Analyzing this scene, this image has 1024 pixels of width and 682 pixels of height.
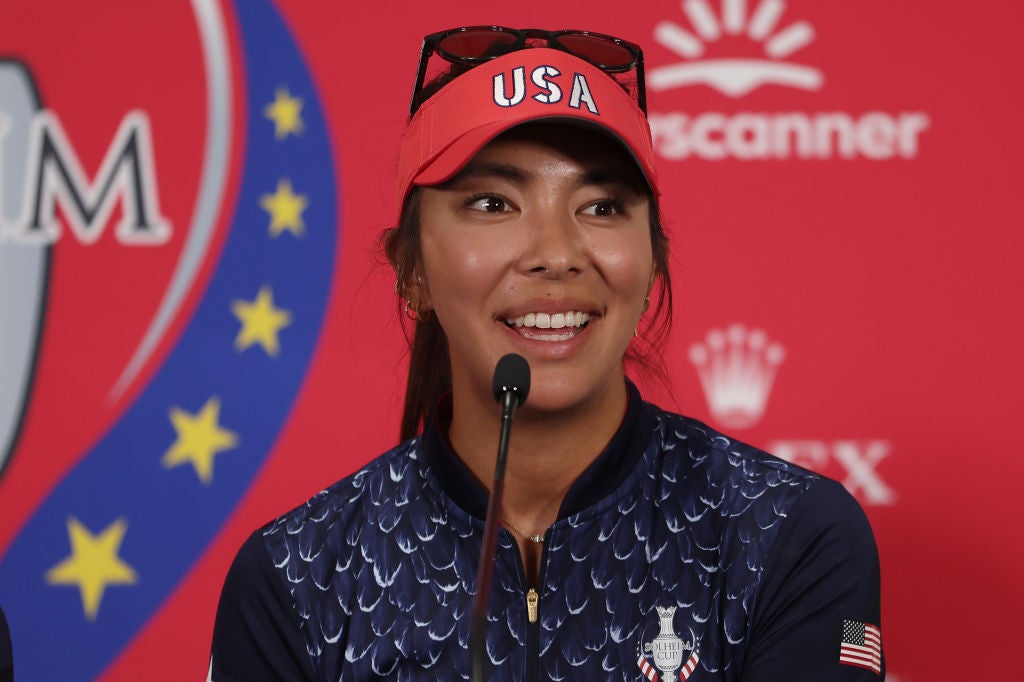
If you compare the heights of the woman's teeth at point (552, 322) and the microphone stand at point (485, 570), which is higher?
the woman's teeth at point (552, 322)

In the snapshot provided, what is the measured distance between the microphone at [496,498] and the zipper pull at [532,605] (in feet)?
0.89

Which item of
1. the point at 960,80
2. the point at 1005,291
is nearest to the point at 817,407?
the point at 1005,291

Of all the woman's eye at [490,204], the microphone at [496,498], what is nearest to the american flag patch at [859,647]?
the microphone at [496,498]

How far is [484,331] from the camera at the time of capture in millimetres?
1160

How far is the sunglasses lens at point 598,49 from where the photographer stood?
1221mm

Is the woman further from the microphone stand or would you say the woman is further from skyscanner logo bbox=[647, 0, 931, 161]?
skyscanner logo bbox=[647, 0, 931, 161]

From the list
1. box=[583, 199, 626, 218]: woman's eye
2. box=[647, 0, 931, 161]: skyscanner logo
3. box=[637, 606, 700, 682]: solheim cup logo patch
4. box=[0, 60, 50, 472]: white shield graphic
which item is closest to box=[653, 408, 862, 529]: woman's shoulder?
box=[637, 606, 700, 682]: solheim cup logo patch

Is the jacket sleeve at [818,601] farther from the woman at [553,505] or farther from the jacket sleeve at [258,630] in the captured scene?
the jacket sleeve at [258,630]

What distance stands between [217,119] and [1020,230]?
1078mm

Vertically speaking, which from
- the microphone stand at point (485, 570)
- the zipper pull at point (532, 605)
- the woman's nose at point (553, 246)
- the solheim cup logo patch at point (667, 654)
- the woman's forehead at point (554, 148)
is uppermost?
the woman's forehead at point (554, 148)

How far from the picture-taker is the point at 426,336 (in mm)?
1375

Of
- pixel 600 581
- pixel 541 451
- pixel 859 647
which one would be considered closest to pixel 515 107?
pixel 541 451

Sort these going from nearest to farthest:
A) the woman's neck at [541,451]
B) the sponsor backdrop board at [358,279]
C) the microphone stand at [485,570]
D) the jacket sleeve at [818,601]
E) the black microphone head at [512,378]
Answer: the microphone stand at [485,570] → the black microphone head at [512,378] → the jacket sleeve at [818,601] → the woman's neck at [541,451] → the sponsor backdrop board at [358,279]

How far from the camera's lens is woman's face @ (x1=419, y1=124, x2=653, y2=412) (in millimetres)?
1130
